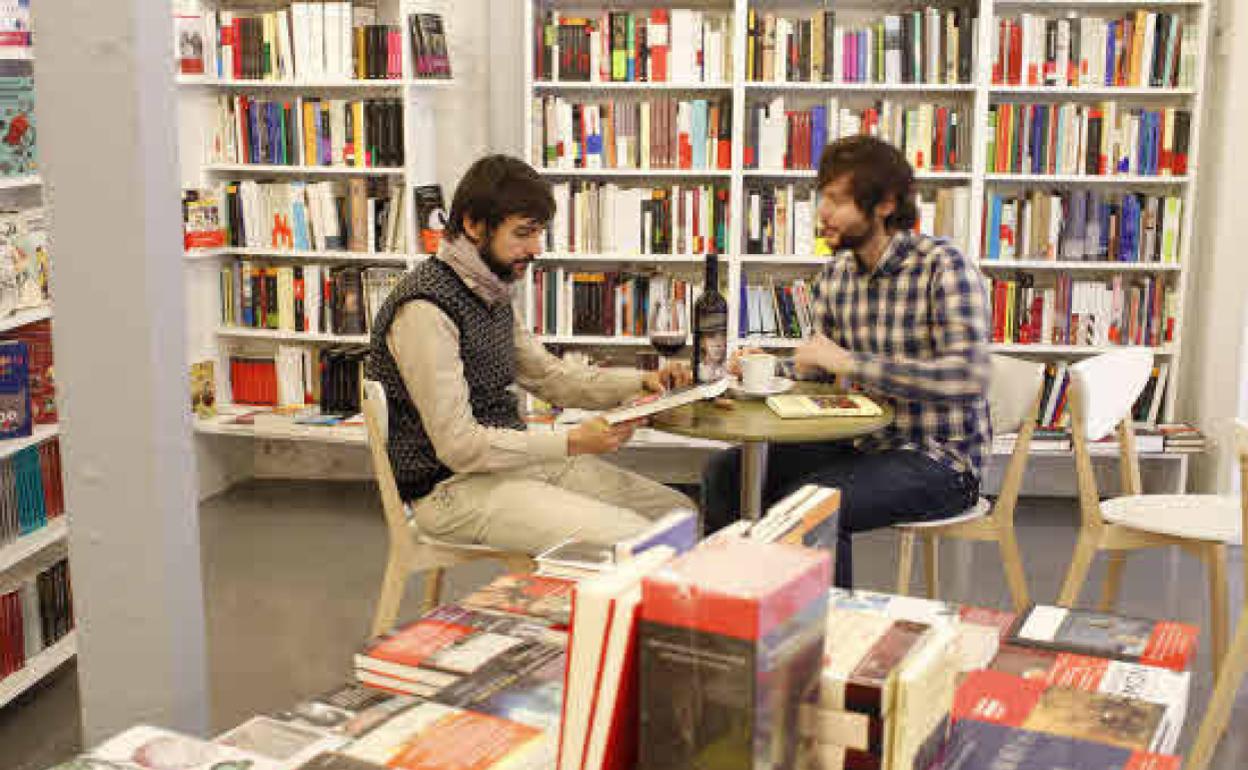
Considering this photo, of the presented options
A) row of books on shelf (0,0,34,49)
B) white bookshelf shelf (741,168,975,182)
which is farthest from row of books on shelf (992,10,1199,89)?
row of books on shelf (0,0,34,49)

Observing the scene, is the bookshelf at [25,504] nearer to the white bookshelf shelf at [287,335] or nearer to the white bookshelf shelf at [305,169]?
the white bookshelf shelf at [305,169]

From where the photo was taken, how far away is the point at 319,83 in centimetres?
480

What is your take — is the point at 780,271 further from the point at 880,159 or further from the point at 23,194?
the point at 23,194

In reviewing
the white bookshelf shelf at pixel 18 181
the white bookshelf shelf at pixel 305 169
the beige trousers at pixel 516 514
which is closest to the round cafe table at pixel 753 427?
the beige trousers at pixel 516 514

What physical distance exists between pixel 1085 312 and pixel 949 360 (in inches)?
90.1

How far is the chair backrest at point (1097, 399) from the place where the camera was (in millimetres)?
3057

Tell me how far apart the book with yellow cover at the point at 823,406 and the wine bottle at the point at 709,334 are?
0.52 feet

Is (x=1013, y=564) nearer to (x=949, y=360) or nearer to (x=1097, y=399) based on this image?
(x=1097, y=399)

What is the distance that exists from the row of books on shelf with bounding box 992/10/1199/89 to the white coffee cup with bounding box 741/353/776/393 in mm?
2298

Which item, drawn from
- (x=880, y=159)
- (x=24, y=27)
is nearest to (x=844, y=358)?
(x=880, y=159)

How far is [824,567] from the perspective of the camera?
3.79 feet

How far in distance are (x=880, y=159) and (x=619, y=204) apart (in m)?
2.01

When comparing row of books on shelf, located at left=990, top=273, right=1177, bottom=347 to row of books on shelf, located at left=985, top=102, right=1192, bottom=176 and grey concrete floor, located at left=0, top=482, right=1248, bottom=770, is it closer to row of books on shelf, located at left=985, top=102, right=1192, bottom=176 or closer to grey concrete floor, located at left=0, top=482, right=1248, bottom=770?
row of books on shelf, located at left=985, top=102, right=1192, bottom=176

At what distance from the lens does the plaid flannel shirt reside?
2871mm
